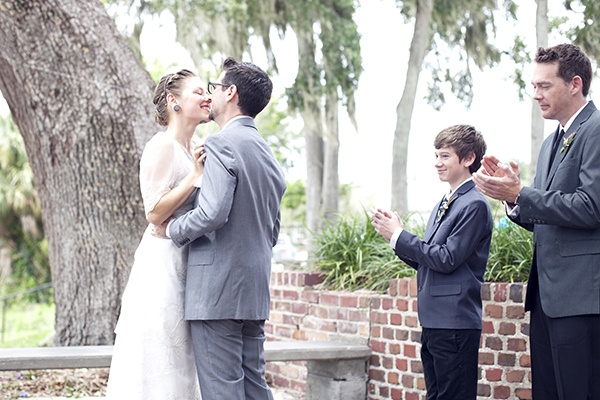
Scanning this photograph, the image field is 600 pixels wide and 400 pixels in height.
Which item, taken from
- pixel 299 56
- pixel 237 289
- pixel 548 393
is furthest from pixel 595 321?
pixel 299 56

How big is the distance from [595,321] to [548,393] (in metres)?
0.46

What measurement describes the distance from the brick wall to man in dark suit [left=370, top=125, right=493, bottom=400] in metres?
1.01

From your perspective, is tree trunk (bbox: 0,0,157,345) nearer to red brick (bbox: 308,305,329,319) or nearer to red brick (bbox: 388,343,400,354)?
red brick (bbox: 308,305,329,319)

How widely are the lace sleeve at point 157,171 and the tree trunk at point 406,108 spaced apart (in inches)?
434

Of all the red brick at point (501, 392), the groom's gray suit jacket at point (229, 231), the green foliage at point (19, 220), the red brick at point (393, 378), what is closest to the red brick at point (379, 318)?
the red brick at point (393, 378)

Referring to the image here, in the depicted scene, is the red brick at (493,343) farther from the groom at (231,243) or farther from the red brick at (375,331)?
the groom at (231,243)

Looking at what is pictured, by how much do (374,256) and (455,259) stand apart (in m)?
2.28

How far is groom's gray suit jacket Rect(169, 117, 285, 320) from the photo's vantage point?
3641 mm

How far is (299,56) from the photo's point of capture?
1675 centimetres

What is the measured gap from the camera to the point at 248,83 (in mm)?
3840

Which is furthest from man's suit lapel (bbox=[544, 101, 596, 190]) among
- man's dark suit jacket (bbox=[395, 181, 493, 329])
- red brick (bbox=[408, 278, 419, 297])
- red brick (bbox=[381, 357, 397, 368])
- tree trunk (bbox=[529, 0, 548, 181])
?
tree trunk (bbox=[529, 0, 548, 181])

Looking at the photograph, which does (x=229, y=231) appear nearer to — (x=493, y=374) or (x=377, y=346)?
(x=493, y=374)

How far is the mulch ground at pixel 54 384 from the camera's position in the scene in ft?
20.5

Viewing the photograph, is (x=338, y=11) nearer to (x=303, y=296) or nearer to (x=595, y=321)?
(x=303, y=296)
